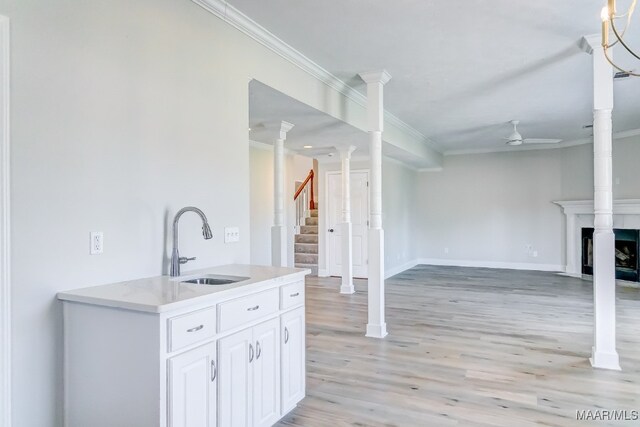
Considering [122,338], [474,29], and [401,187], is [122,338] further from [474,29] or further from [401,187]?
[401,187]

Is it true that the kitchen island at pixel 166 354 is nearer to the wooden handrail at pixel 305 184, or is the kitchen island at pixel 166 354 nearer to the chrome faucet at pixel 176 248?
the chrome faucet at pixel 176 248

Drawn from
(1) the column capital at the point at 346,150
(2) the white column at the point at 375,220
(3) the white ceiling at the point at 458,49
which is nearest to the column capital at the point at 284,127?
(3) the white ceiling at the point at 458,49

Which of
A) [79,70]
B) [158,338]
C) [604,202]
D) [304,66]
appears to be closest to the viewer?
[158,338]

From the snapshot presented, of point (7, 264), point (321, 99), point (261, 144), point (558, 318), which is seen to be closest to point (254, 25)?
point (321, 99)

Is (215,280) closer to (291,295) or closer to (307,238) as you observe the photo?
(291,295)

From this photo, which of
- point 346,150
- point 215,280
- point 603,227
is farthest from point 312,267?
point 215,280

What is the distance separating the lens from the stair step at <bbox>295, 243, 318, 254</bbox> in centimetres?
883

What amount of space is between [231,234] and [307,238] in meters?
6.15

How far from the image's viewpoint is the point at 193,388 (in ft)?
5.94

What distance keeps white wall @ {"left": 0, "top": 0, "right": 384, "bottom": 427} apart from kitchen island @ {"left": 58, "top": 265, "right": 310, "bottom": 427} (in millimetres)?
136

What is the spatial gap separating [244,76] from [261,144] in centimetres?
357

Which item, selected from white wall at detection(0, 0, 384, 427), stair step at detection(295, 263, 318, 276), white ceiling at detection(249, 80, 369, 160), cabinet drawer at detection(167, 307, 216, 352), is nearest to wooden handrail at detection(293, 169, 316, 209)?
stair step at detection(295, 263, 318, 276)

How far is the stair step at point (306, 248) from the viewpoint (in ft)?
29.0

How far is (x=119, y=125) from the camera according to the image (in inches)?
85.4
